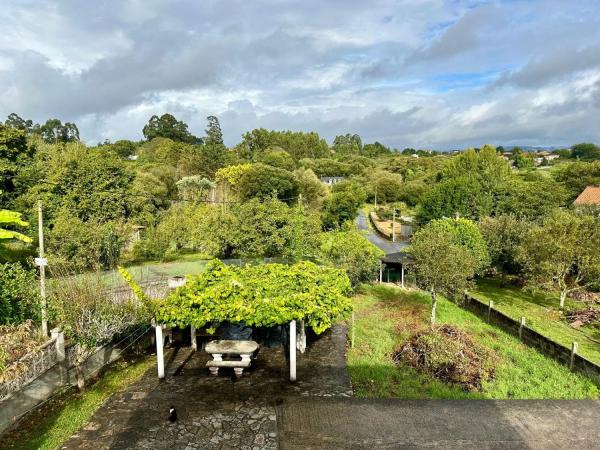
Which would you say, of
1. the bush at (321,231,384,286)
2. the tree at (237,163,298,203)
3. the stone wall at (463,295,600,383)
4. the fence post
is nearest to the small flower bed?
the fence post

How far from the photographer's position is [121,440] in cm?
702

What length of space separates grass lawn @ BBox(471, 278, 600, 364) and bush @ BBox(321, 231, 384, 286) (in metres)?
5.64

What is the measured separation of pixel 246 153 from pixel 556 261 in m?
58.6

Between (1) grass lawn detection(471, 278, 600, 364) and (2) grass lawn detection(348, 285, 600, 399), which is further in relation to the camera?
(1) grass lawn detection(471, 278, 600, 364)

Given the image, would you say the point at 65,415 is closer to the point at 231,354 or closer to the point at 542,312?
the point at 231,354

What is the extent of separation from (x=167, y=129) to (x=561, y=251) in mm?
76902

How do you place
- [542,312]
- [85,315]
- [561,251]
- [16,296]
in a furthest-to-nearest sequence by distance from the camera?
[542,312] < [561,251] < [16,296] < [85,315]

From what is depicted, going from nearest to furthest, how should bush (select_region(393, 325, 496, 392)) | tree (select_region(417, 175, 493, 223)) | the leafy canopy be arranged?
the leafy canopy → bush (select_region(393, 325, 496, 392)) → tree (select_region(417, 175, 493, 223))

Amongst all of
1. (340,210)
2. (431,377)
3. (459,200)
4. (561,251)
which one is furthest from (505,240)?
(340,210)

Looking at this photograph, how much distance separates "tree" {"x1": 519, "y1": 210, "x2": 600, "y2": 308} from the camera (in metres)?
16.9

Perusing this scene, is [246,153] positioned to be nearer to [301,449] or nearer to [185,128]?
[185,128]

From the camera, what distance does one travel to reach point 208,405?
8117 millimetres

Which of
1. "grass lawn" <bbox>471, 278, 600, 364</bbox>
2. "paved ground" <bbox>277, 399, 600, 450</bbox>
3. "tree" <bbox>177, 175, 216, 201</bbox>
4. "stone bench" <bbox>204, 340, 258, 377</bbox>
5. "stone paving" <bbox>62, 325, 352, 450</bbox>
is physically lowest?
"grass lawn" <bbox>471, 278, 600, 364</bbox>

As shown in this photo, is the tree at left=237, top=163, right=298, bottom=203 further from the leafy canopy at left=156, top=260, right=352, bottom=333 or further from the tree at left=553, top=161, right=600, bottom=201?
the leafy canopy at left=156, top=260, right=352, bottom=333
